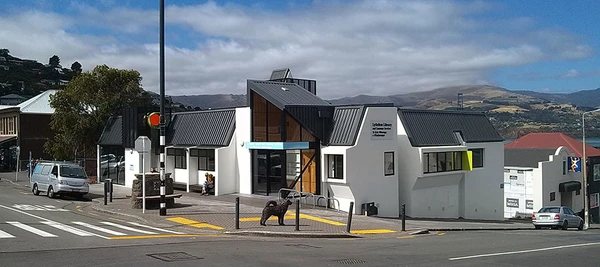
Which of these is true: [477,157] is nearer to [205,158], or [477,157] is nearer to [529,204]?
[529,204]

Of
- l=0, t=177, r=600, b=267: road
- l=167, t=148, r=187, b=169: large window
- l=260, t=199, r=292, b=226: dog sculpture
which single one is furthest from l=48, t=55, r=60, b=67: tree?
l=260, t=199, r=292, b=226: dog sculpture

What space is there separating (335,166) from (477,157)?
13.3 m

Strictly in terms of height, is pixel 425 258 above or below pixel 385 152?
below

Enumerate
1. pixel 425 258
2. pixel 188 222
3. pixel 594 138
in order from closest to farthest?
pixel 425 258, pixel 188 222, pixel 594 138

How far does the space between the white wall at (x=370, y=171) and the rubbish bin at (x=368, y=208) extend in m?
0.18

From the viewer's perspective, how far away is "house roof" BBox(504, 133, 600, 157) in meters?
58.3

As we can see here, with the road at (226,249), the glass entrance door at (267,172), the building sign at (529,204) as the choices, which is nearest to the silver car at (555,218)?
the road at (226,249)

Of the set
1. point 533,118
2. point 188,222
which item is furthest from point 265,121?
point 533,118

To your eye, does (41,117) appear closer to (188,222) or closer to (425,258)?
(188,222)

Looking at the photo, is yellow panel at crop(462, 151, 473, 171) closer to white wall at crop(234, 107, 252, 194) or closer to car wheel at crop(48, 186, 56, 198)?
white wall at crop(234, 107, 252, 194)

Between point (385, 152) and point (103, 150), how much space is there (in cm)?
2096

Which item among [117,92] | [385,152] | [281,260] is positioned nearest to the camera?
[281,260]

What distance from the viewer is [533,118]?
99.9 metres

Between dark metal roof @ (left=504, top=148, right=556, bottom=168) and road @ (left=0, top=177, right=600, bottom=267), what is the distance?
3337 cm
